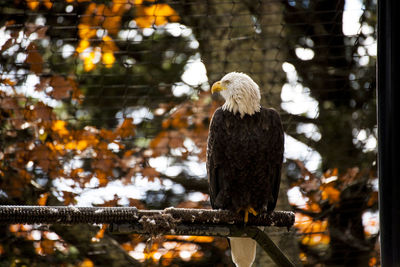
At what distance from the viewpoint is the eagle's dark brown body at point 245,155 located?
7.45 ft

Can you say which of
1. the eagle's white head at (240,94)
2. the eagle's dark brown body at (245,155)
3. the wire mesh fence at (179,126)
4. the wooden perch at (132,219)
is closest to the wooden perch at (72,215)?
the wooden perch at (132,219)

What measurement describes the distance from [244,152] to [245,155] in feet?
0.04

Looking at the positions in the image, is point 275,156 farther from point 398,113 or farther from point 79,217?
→ point 398,113

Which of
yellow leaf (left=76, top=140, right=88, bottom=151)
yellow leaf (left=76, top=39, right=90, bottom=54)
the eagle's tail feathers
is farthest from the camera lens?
yellow leaf (left=76, top=39, right=90, bottom=54)

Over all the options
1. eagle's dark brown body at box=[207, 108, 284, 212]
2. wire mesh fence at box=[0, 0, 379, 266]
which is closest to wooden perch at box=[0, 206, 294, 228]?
eagle's dark brown body at box=[207, 108, 284, 212]

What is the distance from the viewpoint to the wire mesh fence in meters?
3.48

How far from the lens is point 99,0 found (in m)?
3.88

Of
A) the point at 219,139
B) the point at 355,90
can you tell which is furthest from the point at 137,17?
the point at 219,139

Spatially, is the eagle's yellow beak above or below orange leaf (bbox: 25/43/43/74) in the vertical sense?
below

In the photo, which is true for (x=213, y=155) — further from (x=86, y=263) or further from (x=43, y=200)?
(x=86, y=263)

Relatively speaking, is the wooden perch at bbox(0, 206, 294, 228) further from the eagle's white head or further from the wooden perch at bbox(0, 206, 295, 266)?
the eagle's white head

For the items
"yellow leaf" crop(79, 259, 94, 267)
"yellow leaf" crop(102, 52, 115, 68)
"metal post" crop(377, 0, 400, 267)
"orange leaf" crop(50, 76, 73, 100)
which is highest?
"yellow leaf" crop(102, 52, 115, 68)

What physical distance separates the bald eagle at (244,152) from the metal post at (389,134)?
128cm

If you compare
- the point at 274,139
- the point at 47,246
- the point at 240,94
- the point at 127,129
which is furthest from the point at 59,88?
the point at 274,139
